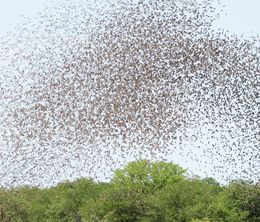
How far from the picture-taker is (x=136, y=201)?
4284 centimetres

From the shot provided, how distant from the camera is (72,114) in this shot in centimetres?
5538

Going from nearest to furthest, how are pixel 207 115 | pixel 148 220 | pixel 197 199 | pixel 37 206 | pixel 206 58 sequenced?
pixel 148 220 → pixel 197 199 → pixel 37 206 → pixel 207 115 → pixel 206 58

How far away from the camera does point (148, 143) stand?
171 feet

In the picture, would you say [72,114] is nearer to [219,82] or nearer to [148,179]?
[148,179]

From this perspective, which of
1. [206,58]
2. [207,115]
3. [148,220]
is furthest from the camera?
[206,58]

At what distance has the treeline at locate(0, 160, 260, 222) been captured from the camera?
4303cm

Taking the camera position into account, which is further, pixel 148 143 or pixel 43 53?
pixel 43 53

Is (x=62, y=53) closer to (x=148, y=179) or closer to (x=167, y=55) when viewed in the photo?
(x=167, y=55)

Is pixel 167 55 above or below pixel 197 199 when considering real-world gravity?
above

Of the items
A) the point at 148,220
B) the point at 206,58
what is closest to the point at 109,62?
the point at 206,58

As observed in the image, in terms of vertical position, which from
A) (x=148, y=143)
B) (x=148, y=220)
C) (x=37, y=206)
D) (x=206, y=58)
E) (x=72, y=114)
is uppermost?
(x=206, y=58)

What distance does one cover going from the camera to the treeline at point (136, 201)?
43.0 m

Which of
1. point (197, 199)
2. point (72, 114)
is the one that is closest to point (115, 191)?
point (197, 199)

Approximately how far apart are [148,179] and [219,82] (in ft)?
39.3
